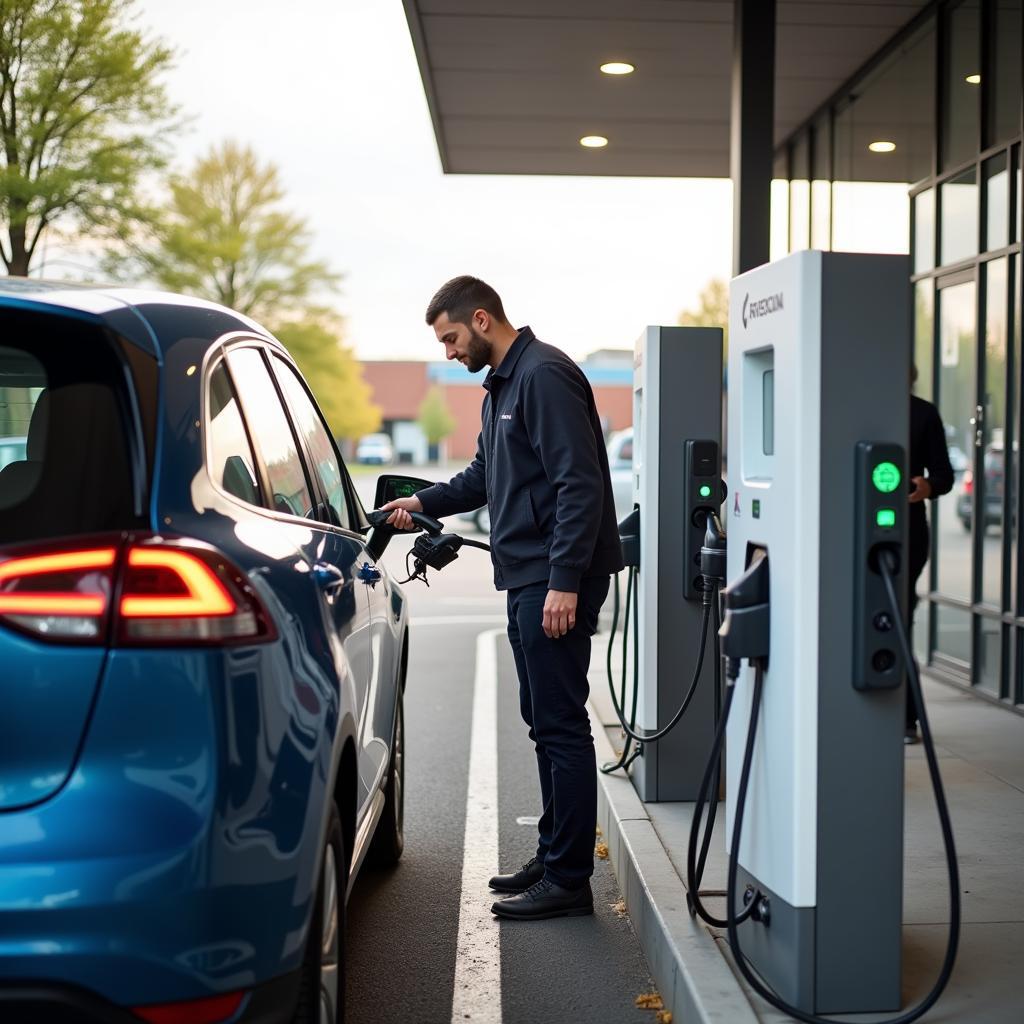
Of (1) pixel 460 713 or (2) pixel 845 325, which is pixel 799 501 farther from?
(1) pixel 460 713

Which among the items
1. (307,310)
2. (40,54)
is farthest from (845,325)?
(307,310)

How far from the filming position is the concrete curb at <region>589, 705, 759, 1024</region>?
134 inches

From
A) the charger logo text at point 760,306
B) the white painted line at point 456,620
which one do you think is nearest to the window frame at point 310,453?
the charger logo text at point 760,306

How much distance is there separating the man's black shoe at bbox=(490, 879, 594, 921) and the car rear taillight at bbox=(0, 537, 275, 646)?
2435 millimetres

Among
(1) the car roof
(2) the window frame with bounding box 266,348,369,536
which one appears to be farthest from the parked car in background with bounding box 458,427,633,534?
(1) the car roof

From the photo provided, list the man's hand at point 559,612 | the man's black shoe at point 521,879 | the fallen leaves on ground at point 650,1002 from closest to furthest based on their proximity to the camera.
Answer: the fallen leaves on ground at point 650,1002 < the man's hand at point 559,612 < the man's black shoe at point 521,879

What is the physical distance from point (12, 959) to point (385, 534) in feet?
8.83

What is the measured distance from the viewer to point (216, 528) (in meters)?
2.55

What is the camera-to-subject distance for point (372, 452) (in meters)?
88.8

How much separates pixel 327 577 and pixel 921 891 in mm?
2334

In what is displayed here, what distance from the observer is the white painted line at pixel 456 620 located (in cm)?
1292

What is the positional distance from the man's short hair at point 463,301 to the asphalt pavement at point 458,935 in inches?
78.0

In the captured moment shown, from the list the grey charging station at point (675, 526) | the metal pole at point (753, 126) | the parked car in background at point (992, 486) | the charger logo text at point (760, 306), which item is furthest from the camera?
the parked car in background at point (992, 486)

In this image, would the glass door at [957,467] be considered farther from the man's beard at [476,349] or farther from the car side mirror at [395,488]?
the man's beard at [476,349]
